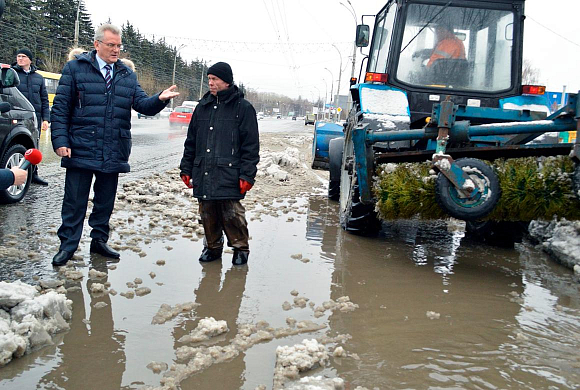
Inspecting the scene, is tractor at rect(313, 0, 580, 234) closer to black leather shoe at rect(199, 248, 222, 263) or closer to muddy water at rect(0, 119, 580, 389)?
muddy water at rect(0, 119, 580, 389)

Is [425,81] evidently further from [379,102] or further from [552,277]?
[552,277]

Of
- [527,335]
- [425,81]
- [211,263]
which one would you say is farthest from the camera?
[425,81]

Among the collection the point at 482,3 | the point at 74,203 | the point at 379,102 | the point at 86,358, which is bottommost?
the point at 86,358

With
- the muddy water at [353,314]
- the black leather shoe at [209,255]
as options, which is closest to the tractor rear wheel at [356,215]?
the muddy water at [353,314]

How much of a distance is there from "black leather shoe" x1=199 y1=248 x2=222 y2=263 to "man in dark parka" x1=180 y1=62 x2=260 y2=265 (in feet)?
0.06

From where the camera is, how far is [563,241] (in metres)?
5.23

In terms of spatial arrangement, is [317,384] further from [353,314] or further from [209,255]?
[209,255]

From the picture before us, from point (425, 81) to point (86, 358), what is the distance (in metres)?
4.67

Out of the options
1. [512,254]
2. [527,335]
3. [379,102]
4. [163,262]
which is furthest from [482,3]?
[163,262]

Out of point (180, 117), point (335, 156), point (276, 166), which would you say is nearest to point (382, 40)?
point (335, 156)

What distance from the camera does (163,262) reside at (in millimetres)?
4438

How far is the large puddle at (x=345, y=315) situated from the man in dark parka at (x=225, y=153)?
43cm

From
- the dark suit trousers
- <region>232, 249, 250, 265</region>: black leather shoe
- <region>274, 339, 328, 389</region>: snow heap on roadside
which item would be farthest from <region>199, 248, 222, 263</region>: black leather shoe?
<region>274, 339, 328, 389</region>: snow heap on roadside

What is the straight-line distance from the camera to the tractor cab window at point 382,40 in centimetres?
621
